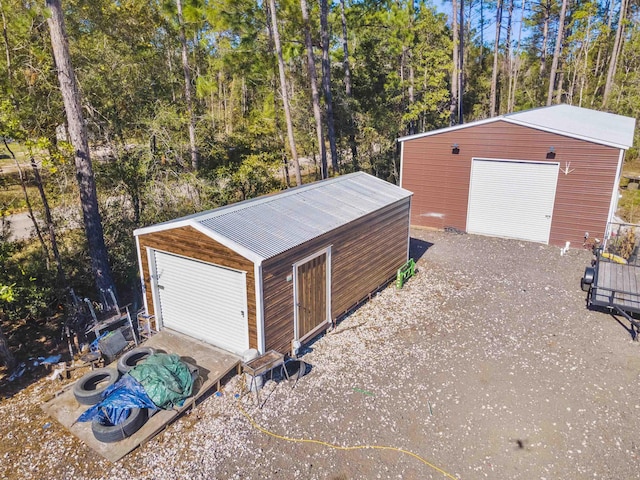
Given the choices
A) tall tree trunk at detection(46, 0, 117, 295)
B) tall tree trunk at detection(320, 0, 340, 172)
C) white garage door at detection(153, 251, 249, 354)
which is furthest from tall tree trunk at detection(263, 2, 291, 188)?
white garage door at detection(153, 251, 249, 354)

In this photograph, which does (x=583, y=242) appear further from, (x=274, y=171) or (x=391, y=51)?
(x=391, y=51)

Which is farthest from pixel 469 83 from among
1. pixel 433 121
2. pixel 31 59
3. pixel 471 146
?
pixel 31 59

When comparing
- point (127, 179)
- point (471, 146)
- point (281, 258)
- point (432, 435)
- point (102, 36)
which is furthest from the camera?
point (471, 146)

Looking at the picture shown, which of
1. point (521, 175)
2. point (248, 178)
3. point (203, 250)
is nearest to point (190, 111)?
point (248, 178)

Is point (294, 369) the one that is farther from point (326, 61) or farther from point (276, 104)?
point (276, 104)

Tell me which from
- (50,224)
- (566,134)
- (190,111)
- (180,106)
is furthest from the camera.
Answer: (180,106)

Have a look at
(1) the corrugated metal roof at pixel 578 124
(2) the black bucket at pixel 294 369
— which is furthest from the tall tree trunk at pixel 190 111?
(2) the black bucket at pixel 294 369

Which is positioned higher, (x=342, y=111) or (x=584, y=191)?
(x=342, y=111)
